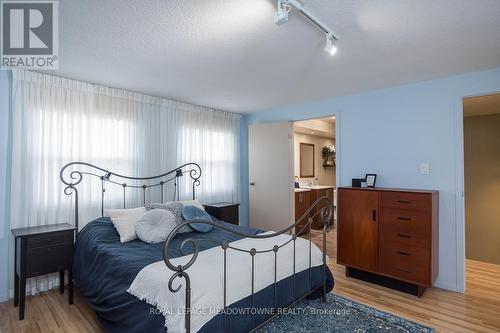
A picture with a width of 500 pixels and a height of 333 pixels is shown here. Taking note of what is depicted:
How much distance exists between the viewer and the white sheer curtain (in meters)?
2.75

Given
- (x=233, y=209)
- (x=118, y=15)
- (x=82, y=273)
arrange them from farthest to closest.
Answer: (x=233, y=209)
(x=82, y=273)
(x=118, y=15)

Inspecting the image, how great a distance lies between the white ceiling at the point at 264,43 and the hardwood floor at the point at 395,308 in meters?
2.40

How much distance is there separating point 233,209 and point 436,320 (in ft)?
9.16

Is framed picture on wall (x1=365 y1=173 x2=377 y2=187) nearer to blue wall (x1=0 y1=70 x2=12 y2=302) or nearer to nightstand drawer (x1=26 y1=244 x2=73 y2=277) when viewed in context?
nightstand drawer (x1=26 y1=244 x2=73 y2=277)

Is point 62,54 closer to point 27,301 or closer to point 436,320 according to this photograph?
point 27,301

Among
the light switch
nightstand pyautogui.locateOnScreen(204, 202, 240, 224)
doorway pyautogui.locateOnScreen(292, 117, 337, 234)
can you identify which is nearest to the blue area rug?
the light switch

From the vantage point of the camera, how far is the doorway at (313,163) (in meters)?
5.37

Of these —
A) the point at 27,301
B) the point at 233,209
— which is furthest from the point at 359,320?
the point at 27,301

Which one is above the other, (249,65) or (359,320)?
(249,65)

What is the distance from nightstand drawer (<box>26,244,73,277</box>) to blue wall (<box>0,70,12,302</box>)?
514 mm

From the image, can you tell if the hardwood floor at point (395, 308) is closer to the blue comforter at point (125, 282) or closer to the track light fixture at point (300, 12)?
the blue comforter at point (125, 282)

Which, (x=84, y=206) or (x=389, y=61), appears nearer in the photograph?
(x=389, y=61)

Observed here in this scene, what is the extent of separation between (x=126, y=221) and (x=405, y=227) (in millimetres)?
2995

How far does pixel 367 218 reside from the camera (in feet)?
10.2
